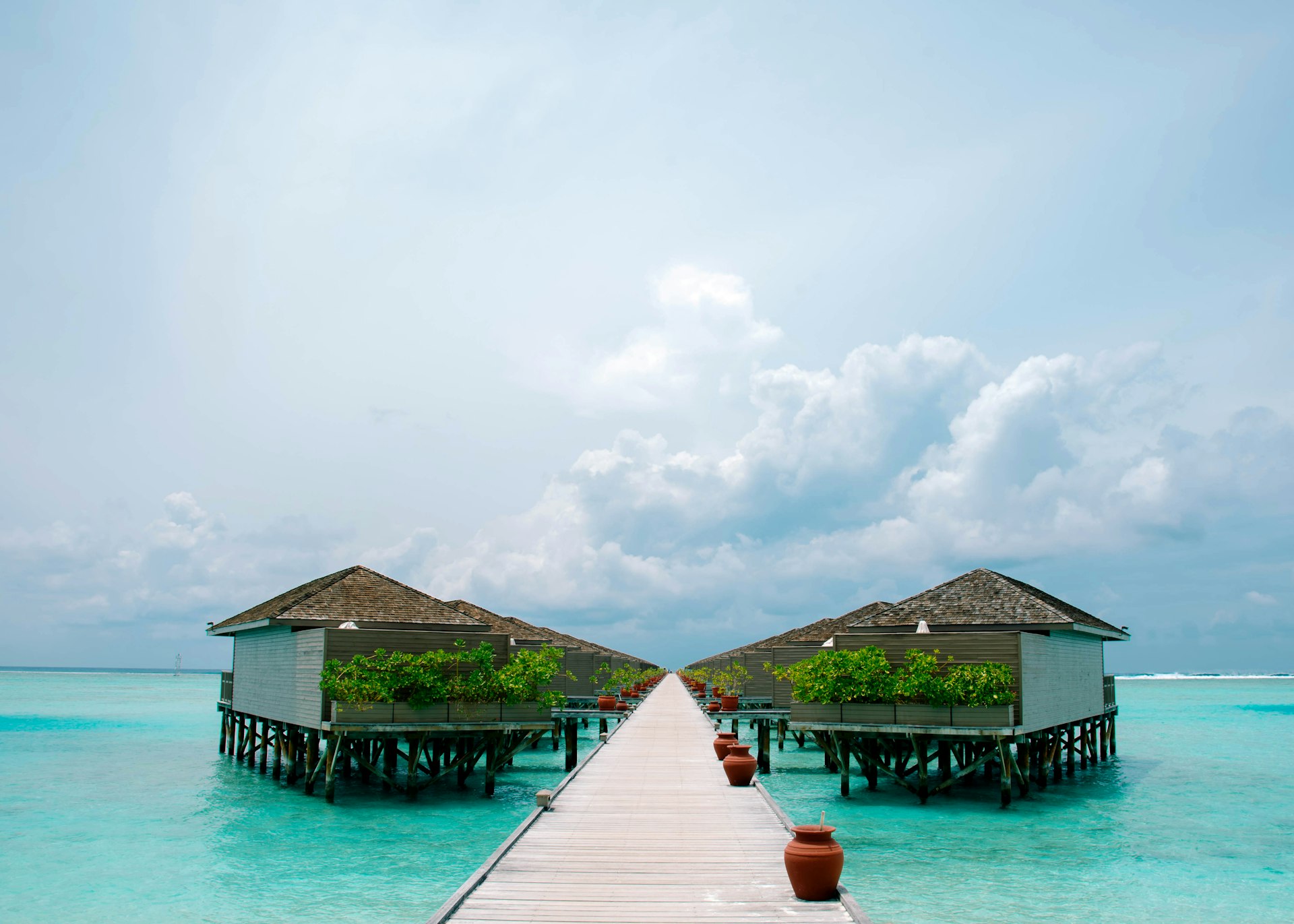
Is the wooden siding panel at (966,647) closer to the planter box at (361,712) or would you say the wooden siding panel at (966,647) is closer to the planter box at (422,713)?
the planter box at (422,713)

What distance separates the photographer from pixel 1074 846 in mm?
19297

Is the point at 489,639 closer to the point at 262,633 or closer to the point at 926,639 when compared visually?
the point at 262,633

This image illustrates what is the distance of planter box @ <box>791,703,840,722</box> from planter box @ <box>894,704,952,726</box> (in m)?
1.45

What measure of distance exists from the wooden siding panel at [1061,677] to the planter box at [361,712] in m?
14.1

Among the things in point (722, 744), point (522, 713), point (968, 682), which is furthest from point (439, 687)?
point (968, 682)

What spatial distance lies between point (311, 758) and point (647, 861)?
14.4 meters

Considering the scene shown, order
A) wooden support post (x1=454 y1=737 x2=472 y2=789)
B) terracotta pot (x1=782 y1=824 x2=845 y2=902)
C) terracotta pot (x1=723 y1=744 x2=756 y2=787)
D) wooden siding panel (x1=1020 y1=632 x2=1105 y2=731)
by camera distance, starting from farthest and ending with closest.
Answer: wooden support post (x1=454 y1=737 x2=472 y2=789)
wooden siding panel (x1=1020 y1=632 x2=1105 y2=731)
terracotta pot (x1=723 y1=744 x2=756 y2=787)
terracotta pot (x1=782 y1=824 x2=845 y2=902)

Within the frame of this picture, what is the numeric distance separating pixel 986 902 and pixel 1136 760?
2751 cm

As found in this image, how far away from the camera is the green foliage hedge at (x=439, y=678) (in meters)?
21.5

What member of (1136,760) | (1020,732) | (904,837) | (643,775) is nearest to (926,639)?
(1020,732)

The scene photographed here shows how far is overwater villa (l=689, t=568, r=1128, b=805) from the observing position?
2166cm

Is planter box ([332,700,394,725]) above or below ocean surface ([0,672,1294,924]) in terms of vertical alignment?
above

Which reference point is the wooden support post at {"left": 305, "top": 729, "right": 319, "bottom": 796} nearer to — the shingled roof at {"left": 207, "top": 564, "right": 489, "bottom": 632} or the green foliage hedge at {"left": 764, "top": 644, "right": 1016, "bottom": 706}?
the shingled roof at {"left": 207, "top": 564, "right": 489, "bottom": 632}

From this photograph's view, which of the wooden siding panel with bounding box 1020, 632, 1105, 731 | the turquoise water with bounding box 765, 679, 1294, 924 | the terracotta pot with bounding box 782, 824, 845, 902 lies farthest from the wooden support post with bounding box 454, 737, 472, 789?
the terracotta pot with bounding box 782, 824, 845, 902
